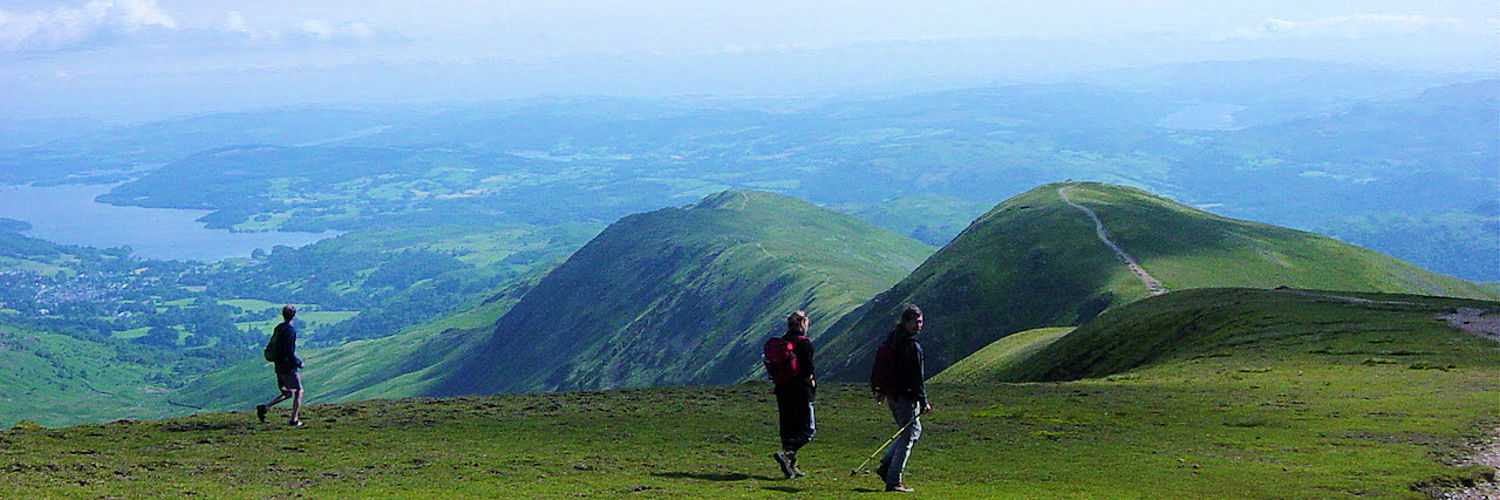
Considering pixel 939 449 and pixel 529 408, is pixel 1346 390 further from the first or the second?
pixel 529 408

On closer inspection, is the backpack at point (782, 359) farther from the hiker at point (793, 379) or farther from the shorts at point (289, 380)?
the shorts at point (289, 380)

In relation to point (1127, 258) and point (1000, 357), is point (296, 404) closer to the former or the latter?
point (1000, 357)

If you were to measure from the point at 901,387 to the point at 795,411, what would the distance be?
291cm

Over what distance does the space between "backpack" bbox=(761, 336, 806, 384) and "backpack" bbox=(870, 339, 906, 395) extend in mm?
1853

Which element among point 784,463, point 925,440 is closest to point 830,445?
point 925,440

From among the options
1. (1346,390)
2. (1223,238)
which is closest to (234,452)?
(1346,390)

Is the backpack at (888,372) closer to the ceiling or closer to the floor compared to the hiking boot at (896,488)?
closer to the ceiling

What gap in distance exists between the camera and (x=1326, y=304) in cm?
6894

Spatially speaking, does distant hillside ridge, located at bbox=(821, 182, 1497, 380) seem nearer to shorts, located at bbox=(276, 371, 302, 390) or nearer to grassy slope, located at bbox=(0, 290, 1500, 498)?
grassy slope, located at bbox=(0, 290, 1500, 498)

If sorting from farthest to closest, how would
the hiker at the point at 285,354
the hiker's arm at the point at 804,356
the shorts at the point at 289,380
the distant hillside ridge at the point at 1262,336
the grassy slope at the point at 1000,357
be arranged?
the grassy slope at the point at 1000,357 → the distant hillside ridge at the point at 1262,336 → the shorts at the point at 289,380 → the hiker at the point at 285,354 → the hiker's arm at the point at 804,356

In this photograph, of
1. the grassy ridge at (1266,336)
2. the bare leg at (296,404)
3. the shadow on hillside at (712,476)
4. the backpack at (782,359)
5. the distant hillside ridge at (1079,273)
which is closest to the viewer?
the backpack at (782,359)

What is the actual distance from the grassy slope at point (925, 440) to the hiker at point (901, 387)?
1237 millimetres

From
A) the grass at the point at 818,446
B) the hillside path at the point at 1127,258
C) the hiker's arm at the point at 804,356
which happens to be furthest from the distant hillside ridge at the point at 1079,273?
the hiker's arm at the point at 804,356

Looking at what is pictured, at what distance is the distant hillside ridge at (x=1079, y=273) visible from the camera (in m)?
116
